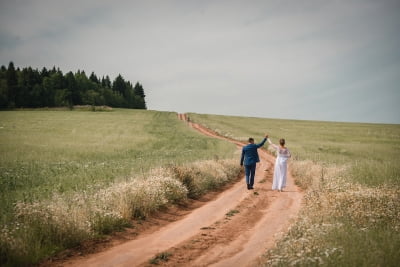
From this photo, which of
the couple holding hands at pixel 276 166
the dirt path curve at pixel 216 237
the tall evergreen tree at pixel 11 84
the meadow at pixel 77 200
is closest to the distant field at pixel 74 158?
the meadow at pixel 77 200

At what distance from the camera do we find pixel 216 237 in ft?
26.5

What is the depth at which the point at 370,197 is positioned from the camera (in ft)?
28.4

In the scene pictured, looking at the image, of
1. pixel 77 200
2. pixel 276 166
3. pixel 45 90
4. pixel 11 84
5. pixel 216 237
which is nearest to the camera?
pixel 216 237

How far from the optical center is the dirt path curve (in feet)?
21.7

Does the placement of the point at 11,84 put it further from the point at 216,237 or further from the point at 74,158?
the point at 216,237

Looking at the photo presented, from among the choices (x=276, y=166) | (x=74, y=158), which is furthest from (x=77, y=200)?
(x=74, y=158)

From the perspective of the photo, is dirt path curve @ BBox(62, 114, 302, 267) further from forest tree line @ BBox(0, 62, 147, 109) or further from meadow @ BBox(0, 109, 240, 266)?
forest tree line @ BBox(0, 62, 147, 109)

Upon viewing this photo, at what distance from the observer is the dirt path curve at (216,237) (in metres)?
6.63

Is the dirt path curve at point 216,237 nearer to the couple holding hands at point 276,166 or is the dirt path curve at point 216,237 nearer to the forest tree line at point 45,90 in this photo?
the couple holding hands at point 276,166

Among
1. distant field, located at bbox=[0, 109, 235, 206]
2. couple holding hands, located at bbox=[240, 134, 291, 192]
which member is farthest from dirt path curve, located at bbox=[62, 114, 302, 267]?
distant field, located at bbox=[0, 109, 235, 206]

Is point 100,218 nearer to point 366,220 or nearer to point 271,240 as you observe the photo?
point 271,240

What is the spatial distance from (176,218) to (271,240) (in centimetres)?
374

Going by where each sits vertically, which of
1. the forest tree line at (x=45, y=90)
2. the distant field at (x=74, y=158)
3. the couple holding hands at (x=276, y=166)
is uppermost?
the forest tree line at (x=45, y=90)

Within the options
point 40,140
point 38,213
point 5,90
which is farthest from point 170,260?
point 5,90
